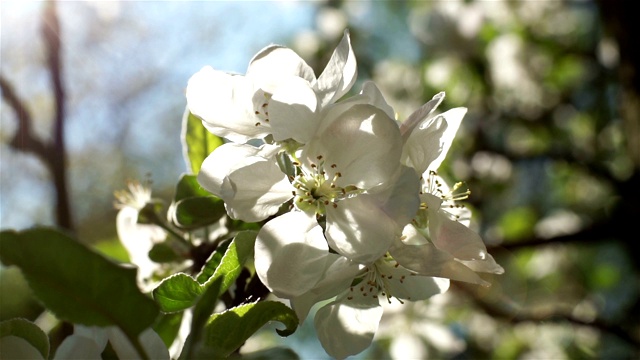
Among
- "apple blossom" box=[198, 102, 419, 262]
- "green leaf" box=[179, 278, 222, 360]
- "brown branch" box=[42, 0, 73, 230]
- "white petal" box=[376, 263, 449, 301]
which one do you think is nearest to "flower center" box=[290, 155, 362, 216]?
"apple blossom" box=[198, 102, 419, 262]

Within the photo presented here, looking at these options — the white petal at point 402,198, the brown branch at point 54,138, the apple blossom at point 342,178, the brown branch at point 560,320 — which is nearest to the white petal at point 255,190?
the apple blossom at point 342,178

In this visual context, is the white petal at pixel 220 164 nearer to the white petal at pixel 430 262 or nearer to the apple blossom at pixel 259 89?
the apple blossom at pixel 259 89

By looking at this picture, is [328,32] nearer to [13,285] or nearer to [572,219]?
[572,219]

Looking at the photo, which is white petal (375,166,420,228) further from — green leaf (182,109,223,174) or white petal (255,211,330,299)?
green leaf (182,109,223,174)

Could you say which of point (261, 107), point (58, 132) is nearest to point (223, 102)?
point (261, 107)

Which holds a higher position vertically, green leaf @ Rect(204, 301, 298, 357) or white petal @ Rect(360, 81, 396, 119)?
white petal @ Rect(360, 81, 396, 119)
